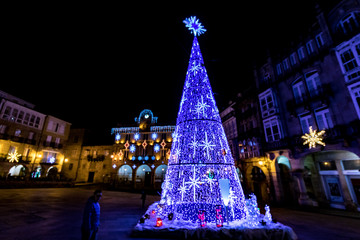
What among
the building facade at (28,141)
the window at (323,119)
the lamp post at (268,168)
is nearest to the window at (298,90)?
the window at (323,119)

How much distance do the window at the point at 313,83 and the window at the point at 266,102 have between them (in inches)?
133

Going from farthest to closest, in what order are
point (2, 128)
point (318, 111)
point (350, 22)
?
point (2, 128) < point (318, 111) < point (350, 22)

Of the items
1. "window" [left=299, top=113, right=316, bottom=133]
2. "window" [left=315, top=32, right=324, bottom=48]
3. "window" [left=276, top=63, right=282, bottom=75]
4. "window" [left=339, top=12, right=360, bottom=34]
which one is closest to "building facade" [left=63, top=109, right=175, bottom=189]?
"window" [left=276, top=63, right=282, bottom=75]

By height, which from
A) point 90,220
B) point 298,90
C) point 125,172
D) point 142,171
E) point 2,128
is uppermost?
point 298,90

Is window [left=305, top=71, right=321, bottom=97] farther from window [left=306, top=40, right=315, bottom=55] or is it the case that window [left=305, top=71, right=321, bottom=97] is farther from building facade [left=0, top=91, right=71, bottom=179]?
building facade [left=0, top=91, right=71, bottom=179]

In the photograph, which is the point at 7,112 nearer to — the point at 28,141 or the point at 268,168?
the point at 28,141

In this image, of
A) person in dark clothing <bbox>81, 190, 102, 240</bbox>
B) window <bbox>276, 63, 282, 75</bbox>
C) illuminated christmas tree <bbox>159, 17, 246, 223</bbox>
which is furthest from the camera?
window <bbox>276, 63, 282, 75</bbox>

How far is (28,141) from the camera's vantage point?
27375 millimetres

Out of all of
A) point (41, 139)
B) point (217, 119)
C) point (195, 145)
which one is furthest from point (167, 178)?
point (41, 139)

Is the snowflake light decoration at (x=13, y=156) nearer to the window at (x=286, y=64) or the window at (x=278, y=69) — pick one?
the window at (x=278, y=69)

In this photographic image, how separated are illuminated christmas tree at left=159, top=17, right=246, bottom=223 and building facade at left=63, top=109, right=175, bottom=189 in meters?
22.4

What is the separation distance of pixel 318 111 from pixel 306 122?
1344mm

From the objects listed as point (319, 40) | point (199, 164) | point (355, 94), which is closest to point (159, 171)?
point (199, 164)

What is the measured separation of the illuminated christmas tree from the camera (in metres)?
7.80
